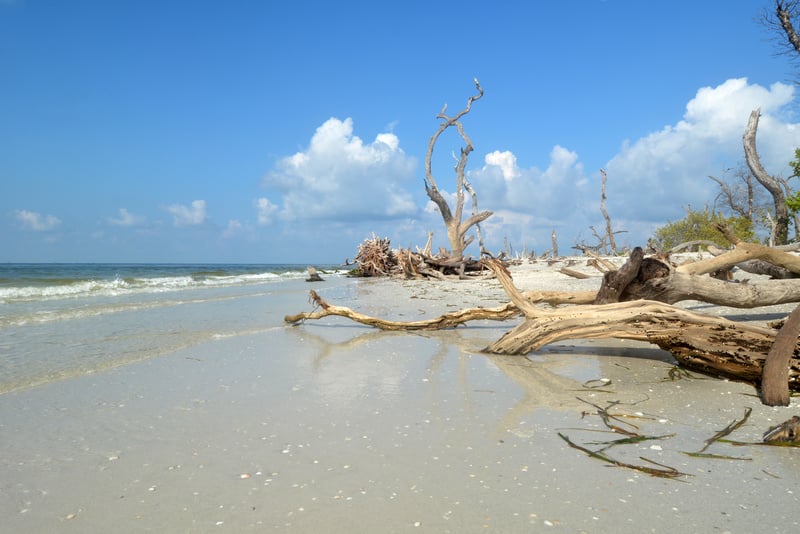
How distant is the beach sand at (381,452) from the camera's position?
5.90 ft

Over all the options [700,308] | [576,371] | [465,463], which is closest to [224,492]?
[465,463]

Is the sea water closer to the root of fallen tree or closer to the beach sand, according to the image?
the beach sand

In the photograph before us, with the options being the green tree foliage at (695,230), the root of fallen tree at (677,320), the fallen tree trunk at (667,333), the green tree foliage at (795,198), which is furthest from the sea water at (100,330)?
the green tree foliage at (695,230)

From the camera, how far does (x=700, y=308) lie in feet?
23.9

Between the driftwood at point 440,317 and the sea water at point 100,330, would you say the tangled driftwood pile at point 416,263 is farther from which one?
the driftwood at point 440,317

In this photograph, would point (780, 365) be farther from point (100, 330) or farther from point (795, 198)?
point (795, 198)

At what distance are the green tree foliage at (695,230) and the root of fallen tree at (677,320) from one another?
2603 cm

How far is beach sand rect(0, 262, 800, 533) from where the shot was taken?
1799mm

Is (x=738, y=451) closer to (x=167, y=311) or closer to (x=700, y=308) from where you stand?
(x=700, y=308)

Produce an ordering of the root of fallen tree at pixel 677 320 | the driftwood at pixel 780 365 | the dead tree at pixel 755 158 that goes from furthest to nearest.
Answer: the dead tree at pixel 755 158, the root of fallen tree at pixel 677 320, the driftwood at pixel 780 365

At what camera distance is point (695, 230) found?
113 feet

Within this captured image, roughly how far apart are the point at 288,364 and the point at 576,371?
8.41 feet

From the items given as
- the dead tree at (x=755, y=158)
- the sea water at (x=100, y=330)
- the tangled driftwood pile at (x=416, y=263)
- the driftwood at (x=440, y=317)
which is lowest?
the sea water at (x=100, y=330)

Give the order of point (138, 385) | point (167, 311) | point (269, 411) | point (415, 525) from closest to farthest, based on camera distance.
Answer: point (415, 525)
point (269, 411)
point (138, 385)
point (167, 311)
